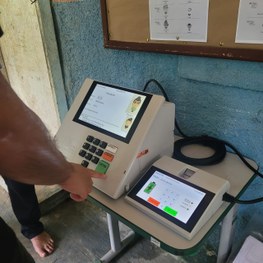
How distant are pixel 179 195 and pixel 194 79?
0.46m

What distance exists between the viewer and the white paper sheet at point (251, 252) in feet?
2.57

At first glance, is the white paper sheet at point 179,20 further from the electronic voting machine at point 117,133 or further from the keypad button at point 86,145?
the keypad button at point 86,145

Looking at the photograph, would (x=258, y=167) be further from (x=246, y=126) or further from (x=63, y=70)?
(x=63, y=70)

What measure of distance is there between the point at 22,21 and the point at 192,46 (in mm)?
1107

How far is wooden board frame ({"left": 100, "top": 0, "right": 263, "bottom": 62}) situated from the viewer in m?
0.76

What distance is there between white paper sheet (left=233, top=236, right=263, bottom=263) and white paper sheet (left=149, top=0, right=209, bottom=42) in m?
0.64

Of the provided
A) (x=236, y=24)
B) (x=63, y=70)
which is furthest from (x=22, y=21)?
(x=236, y=24)

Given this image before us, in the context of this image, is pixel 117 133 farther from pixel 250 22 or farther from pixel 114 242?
pixel 114 242

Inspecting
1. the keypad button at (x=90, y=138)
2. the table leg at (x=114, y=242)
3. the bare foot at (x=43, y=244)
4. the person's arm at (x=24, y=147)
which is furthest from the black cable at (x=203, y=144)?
the bare foot at (x=43, y=244)

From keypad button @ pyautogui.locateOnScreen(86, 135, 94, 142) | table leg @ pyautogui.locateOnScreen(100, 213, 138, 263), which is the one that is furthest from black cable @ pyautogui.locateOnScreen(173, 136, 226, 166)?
table leg @ pyautogui.locateOnScreen(100, 213, 138, 263)

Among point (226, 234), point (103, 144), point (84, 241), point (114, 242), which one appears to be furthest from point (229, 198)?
point (84, 241)

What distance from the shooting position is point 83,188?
0.62 meters

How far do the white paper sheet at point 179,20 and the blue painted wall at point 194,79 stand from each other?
8 centimetres

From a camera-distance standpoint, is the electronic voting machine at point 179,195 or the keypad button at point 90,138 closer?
the electronic voting machine at point 179,195
